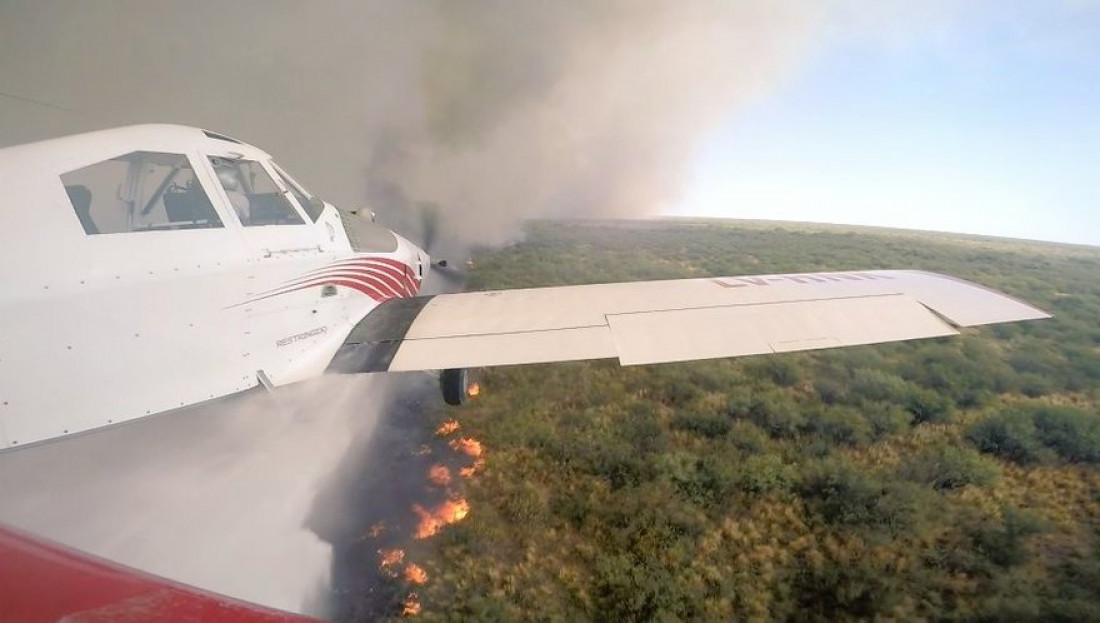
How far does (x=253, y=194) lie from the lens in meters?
4.80

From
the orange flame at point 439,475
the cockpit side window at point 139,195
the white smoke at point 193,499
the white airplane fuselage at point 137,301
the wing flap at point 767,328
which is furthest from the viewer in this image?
the orange flame at point 439,475

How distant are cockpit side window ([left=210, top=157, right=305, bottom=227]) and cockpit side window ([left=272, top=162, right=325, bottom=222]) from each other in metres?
0.20

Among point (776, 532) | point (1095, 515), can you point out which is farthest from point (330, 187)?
point (1095, 515)

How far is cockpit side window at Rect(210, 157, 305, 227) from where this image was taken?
4570 mm

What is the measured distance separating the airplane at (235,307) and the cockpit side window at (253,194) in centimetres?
2

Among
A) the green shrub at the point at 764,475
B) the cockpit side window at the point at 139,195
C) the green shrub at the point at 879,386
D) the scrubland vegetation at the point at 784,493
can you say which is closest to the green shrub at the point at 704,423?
the scrubland vegetation at the point at 784,493

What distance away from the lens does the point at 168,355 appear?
3512 mm

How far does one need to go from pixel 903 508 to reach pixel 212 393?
664 centimetres

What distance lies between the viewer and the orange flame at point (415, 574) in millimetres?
4809

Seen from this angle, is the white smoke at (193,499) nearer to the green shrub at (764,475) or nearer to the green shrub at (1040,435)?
the green shrub at (764,475)

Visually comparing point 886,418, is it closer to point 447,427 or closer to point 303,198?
point 447,427

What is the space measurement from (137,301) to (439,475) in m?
3.92

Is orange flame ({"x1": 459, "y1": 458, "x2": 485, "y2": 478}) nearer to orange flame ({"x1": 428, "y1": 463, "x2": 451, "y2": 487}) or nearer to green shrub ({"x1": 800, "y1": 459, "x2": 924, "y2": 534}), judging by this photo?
orange flame ({"x1": 428, "y1": 463, "x2": 451, "y2": 487})

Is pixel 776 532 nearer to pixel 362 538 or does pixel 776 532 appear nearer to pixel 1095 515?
pixel 1095 515
